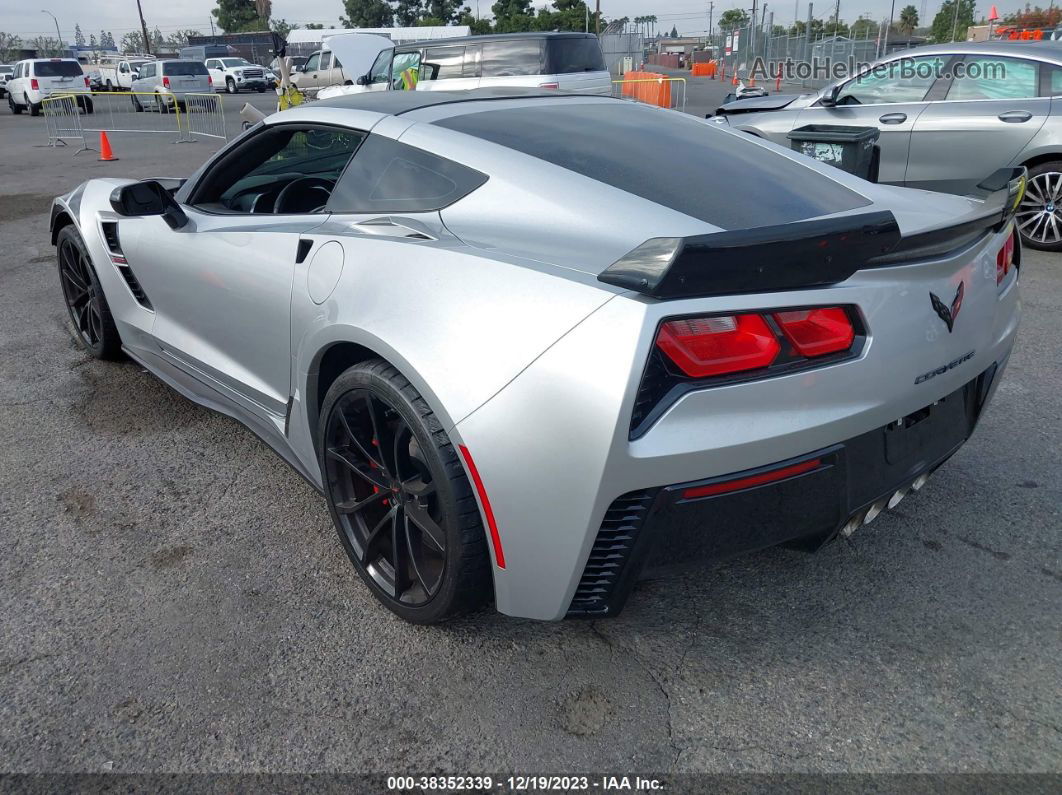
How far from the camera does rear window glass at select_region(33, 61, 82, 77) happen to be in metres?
27.9

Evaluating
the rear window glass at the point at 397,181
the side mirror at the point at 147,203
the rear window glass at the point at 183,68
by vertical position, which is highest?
the rear window glass at the point at 183,68

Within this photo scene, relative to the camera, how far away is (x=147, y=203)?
3.25 metres

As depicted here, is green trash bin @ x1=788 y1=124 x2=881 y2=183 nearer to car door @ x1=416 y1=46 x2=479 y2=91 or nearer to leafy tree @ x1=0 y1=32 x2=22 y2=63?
car door @ x1=416 y1=46 x2=479 y2=91

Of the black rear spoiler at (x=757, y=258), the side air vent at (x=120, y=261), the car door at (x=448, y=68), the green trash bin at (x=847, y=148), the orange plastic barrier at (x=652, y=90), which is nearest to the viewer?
A: the black rear spoiler at (x=757, y=258)

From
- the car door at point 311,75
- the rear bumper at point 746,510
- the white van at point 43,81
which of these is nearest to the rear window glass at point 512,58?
the rear bumper at point 746,510

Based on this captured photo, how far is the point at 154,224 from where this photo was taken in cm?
351

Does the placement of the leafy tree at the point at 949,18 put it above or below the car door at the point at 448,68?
above

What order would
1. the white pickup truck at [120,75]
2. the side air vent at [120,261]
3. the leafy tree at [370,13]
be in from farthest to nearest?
the leafy tree at [370,13], the white pickup truck at [120,75], the side air vent at [120,261]

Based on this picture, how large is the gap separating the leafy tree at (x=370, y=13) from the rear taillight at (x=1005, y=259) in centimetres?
9938

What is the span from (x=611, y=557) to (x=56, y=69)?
3293 centimetres

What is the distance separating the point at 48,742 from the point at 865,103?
7.66 m

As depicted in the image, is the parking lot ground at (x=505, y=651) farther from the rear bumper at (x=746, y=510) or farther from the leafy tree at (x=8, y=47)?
the leafy tree at (x=8, y=47)

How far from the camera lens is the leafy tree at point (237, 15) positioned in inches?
3799

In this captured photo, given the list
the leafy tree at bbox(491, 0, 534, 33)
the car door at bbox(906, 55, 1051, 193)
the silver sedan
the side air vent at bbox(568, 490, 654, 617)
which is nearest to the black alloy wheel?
the side air vent at bbox(568, 490, 654, 617)
